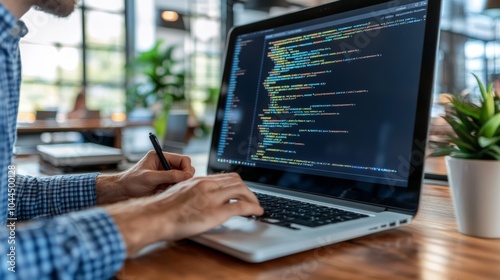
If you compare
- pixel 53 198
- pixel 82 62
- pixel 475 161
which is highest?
pixel 82 62

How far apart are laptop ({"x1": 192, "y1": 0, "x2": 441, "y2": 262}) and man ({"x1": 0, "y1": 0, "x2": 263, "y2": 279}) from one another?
5 centimetres

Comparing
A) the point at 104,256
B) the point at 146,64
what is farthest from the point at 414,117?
the point at 146,64

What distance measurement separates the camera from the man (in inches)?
15.8

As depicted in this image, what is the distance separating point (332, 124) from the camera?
2.40 feet

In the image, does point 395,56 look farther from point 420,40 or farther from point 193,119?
point 193,119

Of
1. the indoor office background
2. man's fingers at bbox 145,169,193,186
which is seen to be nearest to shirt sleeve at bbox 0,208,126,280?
man's fingers at bbox 145,169,193,186

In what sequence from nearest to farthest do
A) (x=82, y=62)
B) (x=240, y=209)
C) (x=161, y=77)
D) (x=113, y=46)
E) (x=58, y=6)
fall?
1. (x=240, y=209)
2. (x=58, y=6)
3. (x=161, y=77)
4. (x=82, y=62)
5. (x=113, y=46)

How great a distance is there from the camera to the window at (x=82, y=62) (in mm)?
6203

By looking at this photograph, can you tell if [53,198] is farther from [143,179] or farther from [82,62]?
[82,62]

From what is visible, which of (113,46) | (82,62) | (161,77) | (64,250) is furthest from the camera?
(113,46)

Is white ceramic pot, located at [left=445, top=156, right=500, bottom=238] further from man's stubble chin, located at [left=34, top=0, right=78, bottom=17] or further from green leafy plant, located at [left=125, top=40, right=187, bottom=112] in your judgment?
green leafy plant, located at [left=125, top=40, right=187, bottom=112]

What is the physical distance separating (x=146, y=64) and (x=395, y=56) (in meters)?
5.58

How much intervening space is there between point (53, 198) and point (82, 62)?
6.21m

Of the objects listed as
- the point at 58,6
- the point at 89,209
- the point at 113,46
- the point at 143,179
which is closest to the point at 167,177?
the point at 143,179
